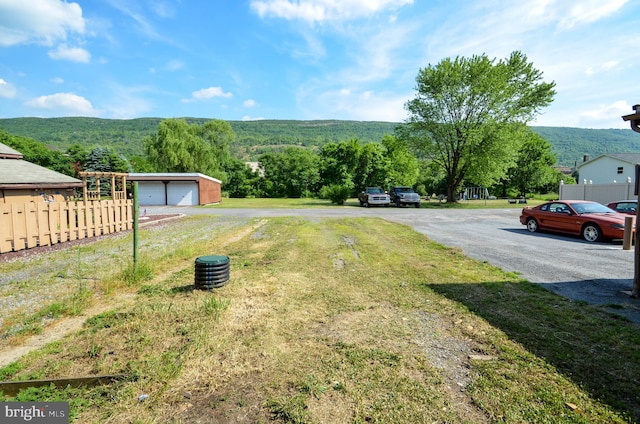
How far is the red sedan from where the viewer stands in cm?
1016

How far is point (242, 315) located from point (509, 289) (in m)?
4.36

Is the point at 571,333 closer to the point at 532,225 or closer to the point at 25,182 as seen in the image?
the point at 532,225

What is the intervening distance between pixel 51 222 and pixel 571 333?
1188cm

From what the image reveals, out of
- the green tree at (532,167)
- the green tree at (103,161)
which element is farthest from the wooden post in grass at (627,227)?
the green tree at (103,161)

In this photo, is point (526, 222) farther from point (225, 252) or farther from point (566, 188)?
point (566, 188)

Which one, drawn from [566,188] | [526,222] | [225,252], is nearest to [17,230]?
[225,252]

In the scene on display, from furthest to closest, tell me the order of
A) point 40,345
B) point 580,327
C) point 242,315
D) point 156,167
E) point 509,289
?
point 156,167, point 509,289, point 242,315, point 580,327, point 40,345

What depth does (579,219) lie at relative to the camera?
11055 millimetres

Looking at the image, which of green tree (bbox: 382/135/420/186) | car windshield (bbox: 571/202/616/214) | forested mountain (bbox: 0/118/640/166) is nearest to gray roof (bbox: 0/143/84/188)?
car windshield (bbox: 571/202/616/214)

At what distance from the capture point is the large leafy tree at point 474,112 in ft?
103

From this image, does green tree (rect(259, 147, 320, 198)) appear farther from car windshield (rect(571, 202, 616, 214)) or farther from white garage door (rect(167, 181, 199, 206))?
car windshield (rect(571, 202, 616, 214))

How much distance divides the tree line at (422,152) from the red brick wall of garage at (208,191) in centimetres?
1129

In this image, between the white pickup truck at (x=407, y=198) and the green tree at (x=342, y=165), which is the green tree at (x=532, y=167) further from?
the white pickup truck at (x=407, y=198)

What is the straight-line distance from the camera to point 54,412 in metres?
2.54
